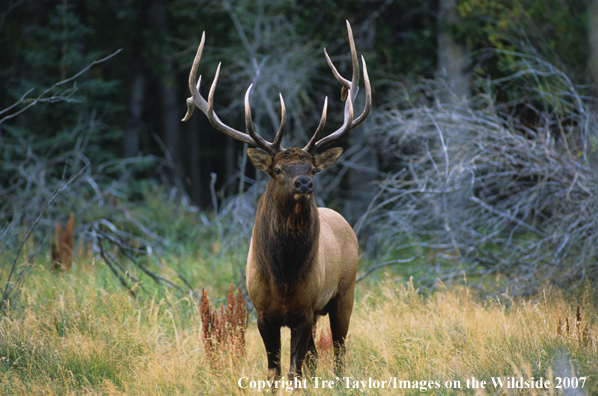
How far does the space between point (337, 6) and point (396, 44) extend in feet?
5.57

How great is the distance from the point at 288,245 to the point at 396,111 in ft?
11.6

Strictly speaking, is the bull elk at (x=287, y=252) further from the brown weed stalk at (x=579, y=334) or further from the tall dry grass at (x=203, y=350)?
the brown weed stalk at (x=579, y=334)

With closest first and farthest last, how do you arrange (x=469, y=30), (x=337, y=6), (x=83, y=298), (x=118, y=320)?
(x=118, y=320) → (x=83, y=298) → (x=469, y=30) → (x=337, y=6)

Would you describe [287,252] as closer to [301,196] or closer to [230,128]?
[301,196]

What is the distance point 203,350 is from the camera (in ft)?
16.8

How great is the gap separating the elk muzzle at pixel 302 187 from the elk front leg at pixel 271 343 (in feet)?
3.37

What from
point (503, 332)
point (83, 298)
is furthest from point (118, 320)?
point (503, 332)

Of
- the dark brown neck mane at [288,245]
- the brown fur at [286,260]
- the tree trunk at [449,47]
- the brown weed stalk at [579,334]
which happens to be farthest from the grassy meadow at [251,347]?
the tree trunk at [449,47]

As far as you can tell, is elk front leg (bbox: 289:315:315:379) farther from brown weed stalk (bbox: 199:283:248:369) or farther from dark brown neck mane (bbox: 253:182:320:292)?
brown weed stalk (bbox: 199:283:248:369)

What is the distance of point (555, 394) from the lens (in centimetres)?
351

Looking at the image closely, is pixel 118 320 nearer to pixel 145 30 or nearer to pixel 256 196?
pixel 256 196

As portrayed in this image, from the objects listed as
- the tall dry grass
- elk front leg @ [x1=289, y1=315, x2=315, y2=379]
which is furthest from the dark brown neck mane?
the tall dry grass

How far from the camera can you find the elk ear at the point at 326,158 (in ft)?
15.2

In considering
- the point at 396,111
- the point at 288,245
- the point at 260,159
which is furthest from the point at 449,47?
the point at 288,245
